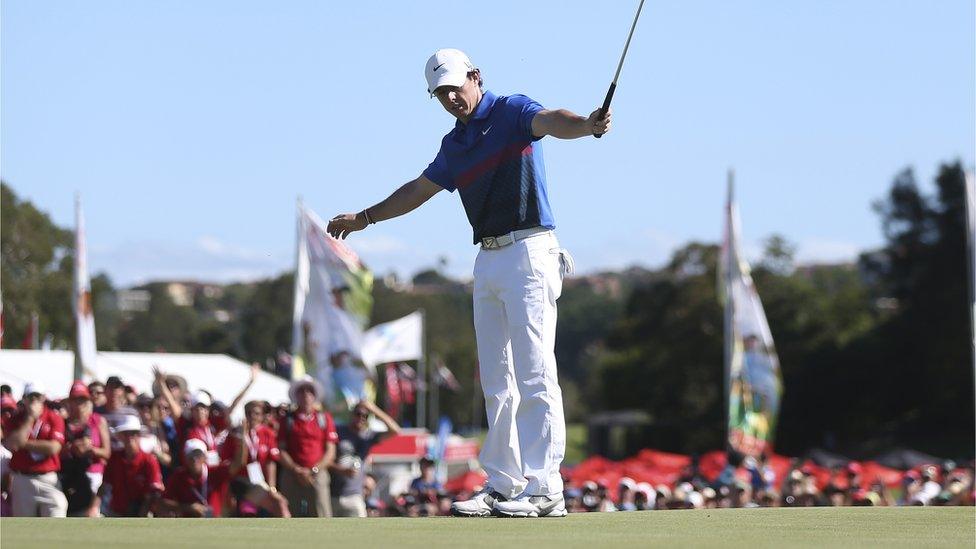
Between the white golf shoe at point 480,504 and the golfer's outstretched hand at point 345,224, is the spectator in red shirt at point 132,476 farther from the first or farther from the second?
the white golf shoe at point 480,504

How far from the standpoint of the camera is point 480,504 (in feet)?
25.6

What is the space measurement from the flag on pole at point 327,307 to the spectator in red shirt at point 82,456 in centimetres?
1134

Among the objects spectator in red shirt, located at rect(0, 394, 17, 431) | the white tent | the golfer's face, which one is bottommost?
spectator in red shirt, located at rect(0, 394, 17, 431)

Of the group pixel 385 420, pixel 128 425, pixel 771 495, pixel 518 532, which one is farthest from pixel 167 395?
pixel 771 495

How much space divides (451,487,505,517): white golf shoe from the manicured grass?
19cm

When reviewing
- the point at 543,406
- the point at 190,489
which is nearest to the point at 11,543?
the point at 543,406

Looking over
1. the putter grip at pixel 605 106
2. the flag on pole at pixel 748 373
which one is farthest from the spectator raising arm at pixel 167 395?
the flag on pole at pixel 748 373

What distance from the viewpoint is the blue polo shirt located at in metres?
7.56

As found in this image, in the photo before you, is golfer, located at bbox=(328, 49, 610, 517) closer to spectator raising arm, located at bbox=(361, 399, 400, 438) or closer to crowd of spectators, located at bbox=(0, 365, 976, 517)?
crowd of spectators, located at bbox=(0, 365, 976, 517)

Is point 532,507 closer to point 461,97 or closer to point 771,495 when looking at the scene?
point 461,97

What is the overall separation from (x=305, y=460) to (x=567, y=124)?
7104 mm

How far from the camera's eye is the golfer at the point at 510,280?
24.9 ft

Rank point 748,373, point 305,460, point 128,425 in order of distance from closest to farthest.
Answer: point 128,425 < point 305,460 < point 748,373

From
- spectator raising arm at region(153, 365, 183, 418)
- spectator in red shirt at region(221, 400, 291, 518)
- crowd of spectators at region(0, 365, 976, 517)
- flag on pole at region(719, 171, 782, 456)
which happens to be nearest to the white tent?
flag on pole at region(719, 171, 782, 456)
